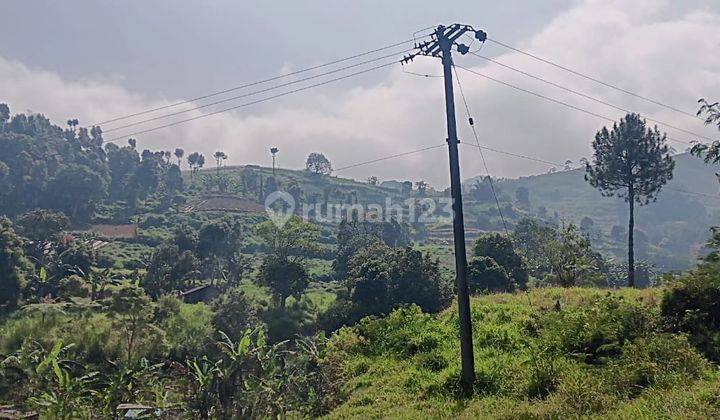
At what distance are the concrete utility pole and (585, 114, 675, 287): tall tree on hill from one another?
79.6 ft

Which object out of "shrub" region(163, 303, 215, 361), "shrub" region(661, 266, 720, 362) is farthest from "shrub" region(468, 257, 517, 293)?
"shrub" region(661, 266, 720, 362)

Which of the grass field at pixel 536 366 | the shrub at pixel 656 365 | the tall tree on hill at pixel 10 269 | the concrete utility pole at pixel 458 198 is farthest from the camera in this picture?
the tall tree on hill at pixel 10 269

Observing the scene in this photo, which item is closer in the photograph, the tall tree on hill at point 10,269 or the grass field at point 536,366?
the grass field at point 536,366

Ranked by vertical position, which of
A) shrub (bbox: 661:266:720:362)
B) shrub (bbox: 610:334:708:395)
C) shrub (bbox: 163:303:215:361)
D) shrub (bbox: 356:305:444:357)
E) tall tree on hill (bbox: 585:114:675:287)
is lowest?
shrub (bbox: 163:303:215:361)

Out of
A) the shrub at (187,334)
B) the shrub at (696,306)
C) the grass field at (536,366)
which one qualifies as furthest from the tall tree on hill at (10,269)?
the shrub at (696,306)

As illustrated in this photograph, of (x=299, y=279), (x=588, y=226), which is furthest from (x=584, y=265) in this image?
(x=588, y=226)

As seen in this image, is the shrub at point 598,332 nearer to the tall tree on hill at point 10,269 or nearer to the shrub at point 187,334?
the shrub at point 187,334

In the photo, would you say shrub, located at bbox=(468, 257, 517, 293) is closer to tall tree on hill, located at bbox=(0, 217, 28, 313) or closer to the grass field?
the grass field

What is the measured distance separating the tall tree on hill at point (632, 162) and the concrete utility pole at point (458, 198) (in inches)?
955

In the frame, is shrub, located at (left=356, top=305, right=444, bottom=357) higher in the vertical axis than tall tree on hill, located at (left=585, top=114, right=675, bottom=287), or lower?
lower

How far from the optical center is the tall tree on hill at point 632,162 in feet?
115

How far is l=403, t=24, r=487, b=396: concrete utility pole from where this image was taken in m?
14.3

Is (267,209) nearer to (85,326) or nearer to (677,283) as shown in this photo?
(85,326)

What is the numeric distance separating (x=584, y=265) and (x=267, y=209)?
9952 cm
